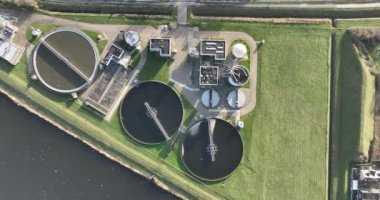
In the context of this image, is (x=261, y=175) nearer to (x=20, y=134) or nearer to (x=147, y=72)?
(x=147, y=72)

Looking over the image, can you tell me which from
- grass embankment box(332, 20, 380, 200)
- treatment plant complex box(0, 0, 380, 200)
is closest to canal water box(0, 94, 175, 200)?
treatment plant complex box(0, 0, 380, 200)

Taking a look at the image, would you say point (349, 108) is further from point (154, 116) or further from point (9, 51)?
point (9, 51)

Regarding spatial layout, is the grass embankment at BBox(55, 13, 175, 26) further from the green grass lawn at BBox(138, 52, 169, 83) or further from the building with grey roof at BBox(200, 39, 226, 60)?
the building with grey roof at BBox(200, 39, 226, 60)

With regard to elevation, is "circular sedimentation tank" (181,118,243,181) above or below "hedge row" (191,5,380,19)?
below

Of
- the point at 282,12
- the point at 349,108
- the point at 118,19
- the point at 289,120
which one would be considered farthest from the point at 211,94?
the point at 349,108

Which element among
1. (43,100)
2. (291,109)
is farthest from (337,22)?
(43,100)

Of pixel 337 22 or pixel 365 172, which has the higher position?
pixel 337 22

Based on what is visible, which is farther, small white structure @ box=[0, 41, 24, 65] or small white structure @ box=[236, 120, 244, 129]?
small white structure @ box=[236, 120, 244, 129]

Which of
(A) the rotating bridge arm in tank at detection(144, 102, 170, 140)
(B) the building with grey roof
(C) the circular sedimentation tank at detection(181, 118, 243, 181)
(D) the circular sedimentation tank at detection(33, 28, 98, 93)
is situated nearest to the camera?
(B) the building with grey roof
